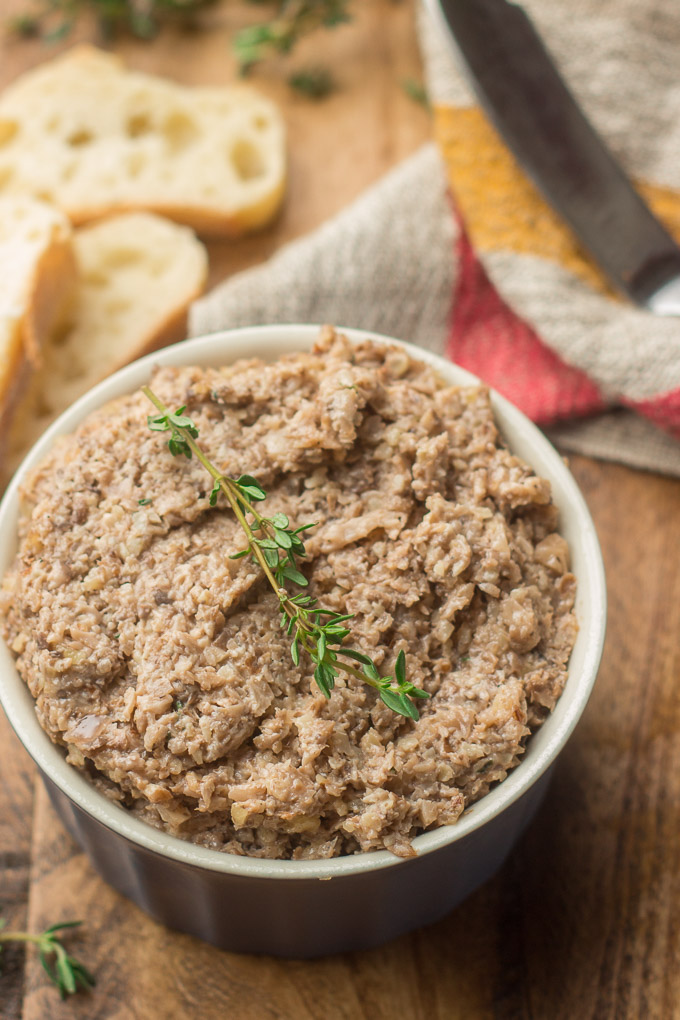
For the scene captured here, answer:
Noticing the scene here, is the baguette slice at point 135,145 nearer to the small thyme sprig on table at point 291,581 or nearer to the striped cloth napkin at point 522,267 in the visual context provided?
the striped cloth napkin at point 522,267

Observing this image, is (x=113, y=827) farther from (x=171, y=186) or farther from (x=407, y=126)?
(x=407, y=126)

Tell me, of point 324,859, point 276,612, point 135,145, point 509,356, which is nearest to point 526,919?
point 324,859

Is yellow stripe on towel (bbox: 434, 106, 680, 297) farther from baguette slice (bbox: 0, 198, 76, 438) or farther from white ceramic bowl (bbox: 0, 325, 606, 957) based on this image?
baguette slice (bbox: 0, 198, 76, 438)

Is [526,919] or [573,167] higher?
[573,167]

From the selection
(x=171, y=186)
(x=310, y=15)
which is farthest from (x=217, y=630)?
(x=310, y=15)

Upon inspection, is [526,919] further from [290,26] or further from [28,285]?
[290,26]

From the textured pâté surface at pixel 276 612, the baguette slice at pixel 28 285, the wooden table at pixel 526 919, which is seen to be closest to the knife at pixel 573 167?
the wooden table at pixel 526 919
